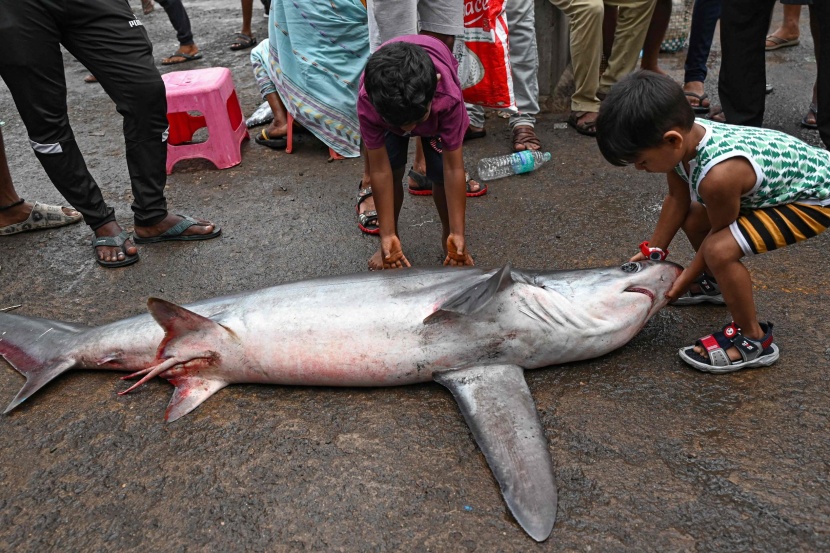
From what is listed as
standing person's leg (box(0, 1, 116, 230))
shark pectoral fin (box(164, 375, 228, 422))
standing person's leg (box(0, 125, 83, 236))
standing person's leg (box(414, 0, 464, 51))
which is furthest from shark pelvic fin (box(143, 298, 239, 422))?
standing person's leg (box(414, 0, 464, 51))

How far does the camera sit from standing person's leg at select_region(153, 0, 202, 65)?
772cm

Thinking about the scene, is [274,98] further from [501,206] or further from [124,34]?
[501,206]

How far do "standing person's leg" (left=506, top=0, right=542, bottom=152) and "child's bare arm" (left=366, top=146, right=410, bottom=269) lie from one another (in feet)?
6.40

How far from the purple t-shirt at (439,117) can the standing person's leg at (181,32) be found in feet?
19.1

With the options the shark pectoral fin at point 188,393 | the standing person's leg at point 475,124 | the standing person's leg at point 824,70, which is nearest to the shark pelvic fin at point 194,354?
the shark pectoral fin at point 188,393

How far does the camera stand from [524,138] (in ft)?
15.9

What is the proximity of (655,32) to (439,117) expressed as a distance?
349 cm

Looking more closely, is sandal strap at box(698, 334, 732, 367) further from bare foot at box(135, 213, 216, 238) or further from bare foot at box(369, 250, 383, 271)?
bare foot at box(135, 213, 216, 238)

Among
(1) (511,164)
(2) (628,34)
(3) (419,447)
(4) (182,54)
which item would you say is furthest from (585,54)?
(4) (182,54)

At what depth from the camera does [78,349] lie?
2.85 metres

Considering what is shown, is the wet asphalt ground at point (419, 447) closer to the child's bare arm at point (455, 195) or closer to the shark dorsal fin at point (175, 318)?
the shark dorsal fin at point (175, 318)

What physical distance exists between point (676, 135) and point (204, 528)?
2039mm

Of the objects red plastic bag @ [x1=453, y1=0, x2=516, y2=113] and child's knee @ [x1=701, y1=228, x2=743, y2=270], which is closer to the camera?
child's knee @ [x1=701, y1=228, x2=743, y2=270]

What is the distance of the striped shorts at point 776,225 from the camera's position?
2367 millimetres
